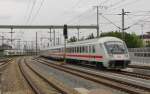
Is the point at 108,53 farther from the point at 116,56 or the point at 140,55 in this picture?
A: the point at 140,55

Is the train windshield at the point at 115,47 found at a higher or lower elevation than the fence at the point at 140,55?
higher

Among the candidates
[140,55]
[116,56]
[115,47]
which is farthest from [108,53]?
[140,55]

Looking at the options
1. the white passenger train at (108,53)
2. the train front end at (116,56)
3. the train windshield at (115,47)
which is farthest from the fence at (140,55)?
the train front end at (116,56)

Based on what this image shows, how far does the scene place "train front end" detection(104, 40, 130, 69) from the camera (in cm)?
2984

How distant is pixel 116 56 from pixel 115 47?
113 centimetres

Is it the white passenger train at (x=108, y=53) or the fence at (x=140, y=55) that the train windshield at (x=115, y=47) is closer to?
the white passenger train at (x=108, y=53)

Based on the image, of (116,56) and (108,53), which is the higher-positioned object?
(108,53)

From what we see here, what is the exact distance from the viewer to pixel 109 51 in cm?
3047

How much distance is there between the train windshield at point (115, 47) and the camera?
1200 inches

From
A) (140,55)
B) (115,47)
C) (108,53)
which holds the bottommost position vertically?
(140,55)

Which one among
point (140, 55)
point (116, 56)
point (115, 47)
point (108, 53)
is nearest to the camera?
point (116, 56)

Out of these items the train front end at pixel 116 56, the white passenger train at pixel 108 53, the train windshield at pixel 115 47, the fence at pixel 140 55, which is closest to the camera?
the train front end at pixel 116 56

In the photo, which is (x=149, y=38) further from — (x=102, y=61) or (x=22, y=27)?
(x=102, y=61)

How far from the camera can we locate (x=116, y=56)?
3009 cm
